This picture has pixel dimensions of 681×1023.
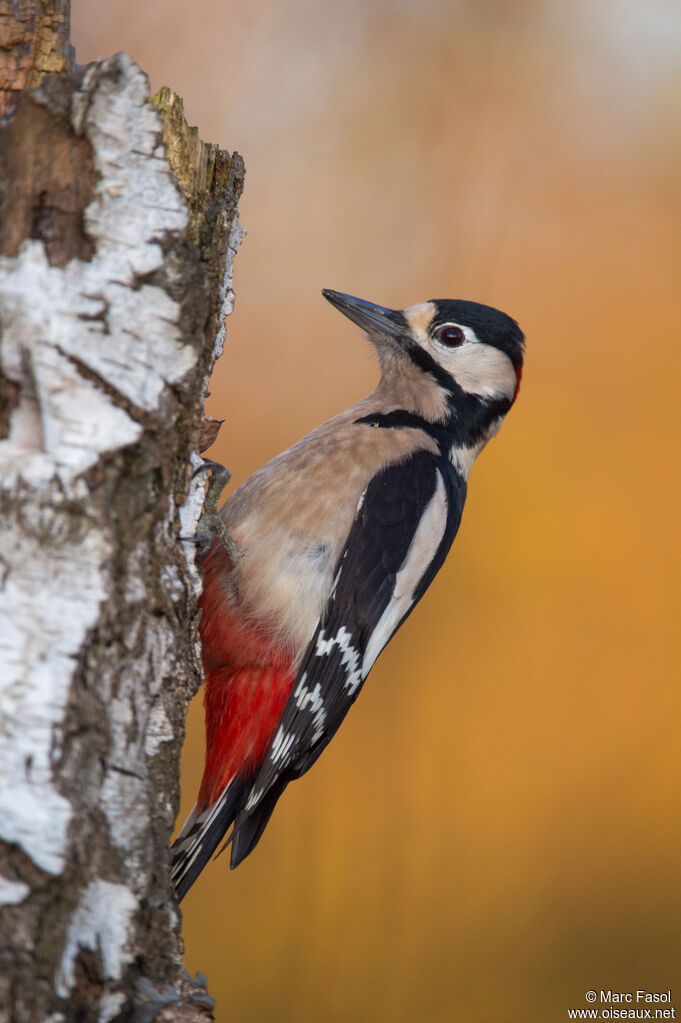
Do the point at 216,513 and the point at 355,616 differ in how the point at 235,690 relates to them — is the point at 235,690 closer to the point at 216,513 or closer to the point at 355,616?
the point at 355,616

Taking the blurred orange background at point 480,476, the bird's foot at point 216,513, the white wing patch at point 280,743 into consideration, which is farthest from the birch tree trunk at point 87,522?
the blurred orange background at point 480,476

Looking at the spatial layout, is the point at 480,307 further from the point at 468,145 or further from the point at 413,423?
the point at 468,145

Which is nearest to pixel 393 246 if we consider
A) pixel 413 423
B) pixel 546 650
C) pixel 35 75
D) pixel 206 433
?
pixel 413 423

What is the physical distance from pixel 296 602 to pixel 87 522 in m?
1.00

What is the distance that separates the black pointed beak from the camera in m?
2.76

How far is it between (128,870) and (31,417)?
2.13ft

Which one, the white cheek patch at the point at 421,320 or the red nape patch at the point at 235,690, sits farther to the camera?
the white cheek patch at the point at 421,320

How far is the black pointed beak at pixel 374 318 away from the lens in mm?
2762

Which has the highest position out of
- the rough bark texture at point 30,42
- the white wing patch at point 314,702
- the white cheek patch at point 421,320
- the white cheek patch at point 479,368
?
the white cheek patch at point 421,320

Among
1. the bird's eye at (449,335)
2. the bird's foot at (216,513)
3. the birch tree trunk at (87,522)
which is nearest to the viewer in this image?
the birch tree trunk at (87,522)

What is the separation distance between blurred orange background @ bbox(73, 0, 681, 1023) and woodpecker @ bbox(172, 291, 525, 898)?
83 cm

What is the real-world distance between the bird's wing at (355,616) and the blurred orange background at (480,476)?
2.72 ft

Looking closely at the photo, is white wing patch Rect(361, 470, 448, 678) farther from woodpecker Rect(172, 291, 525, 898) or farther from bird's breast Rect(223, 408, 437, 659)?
bird's breast Rect(223, 408, 437, 659)

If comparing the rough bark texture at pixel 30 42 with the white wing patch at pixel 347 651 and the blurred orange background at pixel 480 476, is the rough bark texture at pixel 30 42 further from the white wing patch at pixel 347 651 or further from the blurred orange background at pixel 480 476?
the blurred orange background at pixel 480 476
